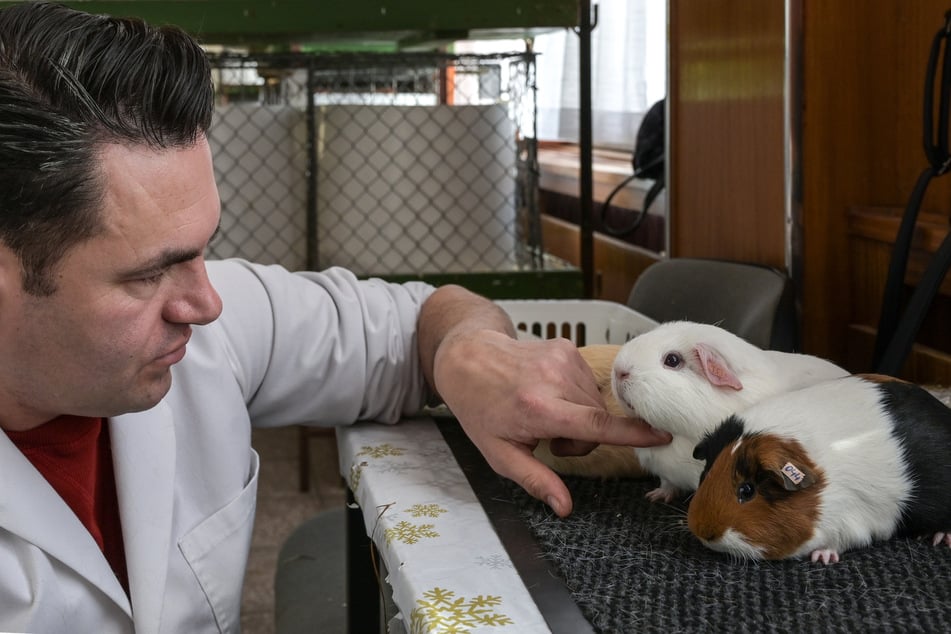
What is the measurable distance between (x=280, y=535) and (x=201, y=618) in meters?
1.73

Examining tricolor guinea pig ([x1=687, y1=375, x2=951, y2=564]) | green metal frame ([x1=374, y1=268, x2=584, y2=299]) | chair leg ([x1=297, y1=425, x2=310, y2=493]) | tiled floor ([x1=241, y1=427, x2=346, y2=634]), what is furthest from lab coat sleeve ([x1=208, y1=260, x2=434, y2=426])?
chair leg ([x1=297, y1=425, x2=310, y2=493])

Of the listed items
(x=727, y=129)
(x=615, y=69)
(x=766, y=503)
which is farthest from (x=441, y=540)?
(x=615, y=69)

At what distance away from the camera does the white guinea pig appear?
79cm

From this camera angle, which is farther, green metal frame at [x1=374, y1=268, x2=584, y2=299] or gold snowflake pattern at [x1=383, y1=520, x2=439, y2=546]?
green metal frame at [x1=374, y1=268, x2=584, y2=299]

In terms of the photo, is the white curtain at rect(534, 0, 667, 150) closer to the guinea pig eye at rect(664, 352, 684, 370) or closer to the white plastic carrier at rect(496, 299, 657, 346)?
the white plastic carrier at rect(496, 299, 657, 346)

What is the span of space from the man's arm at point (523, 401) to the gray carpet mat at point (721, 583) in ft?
0.21

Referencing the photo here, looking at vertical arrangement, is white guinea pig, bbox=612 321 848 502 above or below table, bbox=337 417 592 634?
above

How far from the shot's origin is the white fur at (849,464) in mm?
687

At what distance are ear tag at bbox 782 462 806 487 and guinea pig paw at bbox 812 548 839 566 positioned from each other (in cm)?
5

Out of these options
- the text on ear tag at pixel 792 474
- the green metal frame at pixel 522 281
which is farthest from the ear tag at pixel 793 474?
the green metal frame at pixel 522 281

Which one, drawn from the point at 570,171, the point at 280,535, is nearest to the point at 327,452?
the point at 280,535

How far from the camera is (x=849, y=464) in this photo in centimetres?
69

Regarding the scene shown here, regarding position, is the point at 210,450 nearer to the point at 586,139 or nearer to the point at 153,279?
the point at 153,279

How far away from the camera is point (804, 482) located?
26.6 inches
